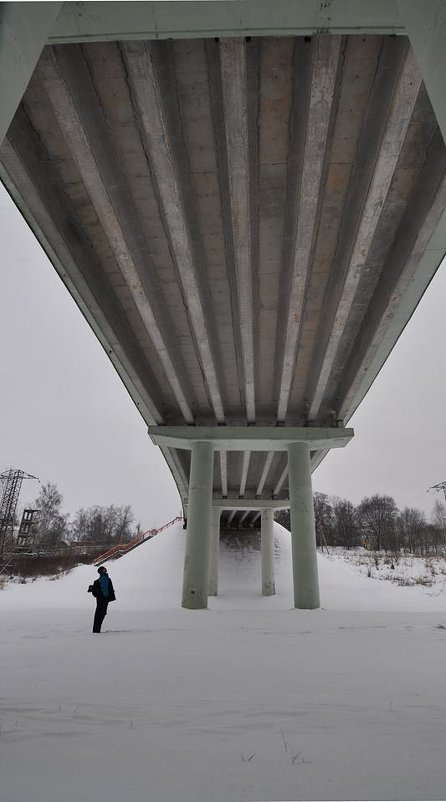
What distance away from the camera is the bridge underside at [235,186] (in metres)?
5.71

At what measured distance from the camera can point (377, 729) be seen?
2922 mm

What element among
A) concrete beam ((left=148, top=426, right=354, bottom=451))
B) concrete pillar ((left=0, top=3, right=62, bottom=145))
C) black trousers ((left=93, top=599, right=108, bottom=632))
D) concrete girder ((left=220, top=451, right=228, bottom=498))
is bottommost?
A: black trousers ((left=93, top=599, right=108, bottom=632))

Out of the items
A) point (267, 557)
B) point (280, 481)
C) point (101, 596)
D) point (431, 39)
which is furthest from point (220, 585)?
point (431, 39)

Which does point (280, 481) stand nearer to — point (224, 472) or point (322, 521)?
point (224, 472)

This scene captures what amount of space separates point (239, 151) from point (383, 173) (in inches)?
90.5

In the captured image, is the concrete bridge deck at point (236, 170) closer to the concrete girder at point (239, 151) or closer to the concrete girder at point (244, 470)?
the concrete girder at point (239, 151)

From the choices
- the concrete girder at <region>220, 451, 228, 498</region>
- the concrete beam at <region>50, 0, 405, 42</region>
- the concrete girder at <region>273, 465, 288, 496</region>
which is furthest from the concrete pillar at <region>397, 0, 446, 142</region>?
the concrete girder at <region>273, 465, 288, 496</region>

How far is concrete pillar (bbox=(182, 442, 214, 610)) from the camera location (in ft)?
41.4

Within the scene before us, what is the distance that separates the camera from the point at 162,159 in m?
6.52

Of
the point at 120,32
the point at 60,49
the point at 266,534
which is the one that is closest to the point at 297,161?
the point at 120,32

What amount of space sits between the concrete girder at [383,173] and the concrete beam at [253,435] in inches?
209

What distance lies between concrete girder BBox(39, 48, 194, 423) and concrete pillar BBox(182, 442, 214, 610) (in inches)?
279

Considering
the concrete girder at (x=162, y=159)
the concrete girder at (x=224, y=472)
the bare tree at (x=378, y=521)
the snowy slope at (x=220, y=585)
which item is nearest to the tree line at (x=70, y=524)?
the snowy slope at (x=220, y=585)

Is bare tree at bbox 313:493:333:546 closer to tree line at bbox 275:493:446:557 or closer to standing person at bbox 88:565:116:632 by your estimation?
tree line at bbox 275:493:446:557
